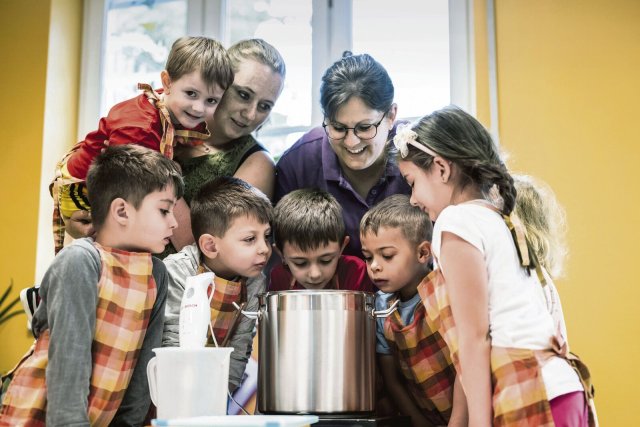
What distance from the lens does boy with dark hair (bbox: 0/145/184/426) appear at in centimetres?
128

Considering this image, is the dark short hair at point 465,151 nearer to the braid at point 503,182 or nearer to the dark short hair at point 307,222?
the braid at point 503,182

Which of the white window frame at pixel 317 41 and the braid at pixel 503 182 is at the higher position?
the white window frame at pixel 317 41

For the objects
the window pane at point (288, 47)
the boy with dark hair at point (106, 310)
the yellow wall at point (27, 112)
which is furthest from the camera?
the yellow wall at point (27, 112)

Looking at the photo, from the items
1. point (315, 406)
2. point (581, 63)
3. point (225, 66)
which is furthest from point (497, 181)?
point (581, 63)

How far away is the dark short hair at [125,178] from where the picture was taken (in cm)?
150

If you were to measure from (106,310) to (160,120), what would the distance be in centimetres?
62

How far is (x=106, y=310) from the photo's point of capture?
4.44 ft

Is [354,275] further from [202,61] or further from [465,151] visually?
[202,61]

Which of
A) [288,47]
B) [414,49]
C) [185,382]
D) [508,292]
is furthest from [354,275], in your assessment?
[288,47]

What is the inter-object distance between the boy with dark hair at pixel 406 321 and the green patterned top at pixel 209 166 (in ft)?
1.53

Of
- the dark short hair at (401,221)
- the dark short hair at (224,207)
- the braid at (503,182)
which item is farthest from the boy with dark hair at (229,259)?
the braid at (503,182)

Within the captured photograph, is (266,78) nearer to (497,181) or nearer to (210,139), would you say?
(210,139)

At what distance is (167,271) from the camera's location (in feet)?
A: 5.17

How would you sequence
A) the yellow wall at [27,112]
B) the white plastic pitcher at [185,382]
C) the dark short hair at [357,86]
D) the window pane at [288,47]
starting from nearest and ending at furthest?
1. the white plastic pitcher at [185,382]
2. the dark short hair at [357,86]
3. the window pane at [288,47]
4. the yellow wall at [27,112]
